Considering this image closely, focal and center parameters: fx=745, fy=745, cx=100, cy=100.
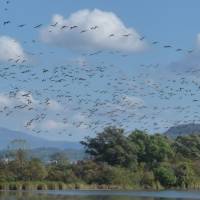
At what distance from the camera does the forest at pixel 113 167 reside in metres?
127

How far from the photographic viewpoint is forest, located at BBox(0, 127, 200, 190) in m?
127

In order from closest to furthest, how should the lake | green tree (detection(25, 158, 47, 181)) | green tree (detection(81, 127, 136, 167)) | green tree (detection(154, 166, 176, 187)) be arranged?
the lake < green tree (detection(25, 158, 47, 181)) < green tree (detection(154, 166, 176, 187)) < green tree (detection(81, 127, 136, 167))

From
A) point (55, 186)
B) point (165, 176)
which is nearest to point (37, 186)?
point (55, 186)

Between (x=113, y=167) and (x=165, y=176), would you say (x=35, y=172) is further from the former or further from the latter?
(x=165, y=176)

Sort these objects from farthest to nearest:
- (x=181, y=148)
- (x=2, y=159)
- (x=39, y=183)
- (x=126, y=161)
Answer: (x=181, y=148), (x=126, y=161), (x=2, y=159), (x=39, y=183)

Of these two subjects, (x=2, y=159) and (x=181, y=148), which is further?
(x=181, y=148)

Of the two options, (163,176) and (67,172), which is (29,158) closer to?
(67,172)

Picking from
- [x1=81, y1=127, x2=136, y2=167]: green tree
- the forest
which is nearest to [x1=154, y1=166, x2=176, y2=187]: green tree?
the forest

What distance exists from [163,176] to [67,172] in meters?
19.2

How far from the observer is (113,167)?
13862 cm

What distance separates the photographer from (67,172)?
131 meters

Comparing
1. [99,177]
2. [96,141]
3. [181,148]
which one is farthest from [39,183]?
[181,148]

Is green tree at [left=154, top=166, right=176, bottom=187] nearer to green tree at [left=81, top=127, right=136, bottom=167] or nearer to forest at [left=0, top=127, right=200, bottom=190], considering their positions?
forest at [left=0, top=127, right=200, bottom=190]

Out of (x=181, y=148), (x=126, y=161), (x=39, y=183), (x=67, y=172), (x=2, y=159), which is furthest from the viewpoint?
(x=181, y=148)
